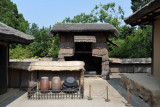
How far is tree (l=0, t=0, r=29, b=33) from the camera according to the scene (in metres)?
19.3

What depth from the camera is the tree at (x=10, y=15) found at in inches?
758

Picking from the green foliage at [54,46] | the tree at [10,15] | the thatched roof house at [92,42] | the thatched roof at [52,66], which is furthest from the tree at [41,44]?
the thatched roof at [52,66]

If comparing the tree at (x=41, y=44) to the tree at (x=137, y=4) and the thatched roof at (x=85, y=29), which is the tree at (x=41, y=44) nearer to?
the thatched roof at (x=85, y=29)

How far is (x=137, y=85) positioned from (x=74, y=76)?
371 cm

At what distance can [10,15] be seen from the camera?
20500 mm

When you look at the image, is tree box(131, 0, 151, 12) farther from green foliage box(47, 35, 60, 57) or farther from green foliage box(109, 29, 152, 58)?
green foliage box(47, 35, 60, 57)

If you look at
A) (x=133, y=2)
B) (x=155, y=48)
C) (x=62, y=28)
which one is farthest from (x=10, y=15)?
(x=133, y=2)

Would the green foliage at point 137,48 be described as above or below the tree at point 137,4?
below

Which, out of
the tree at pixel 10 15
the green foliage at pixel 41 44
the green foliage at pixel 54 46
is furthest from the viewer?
the green foliage at pixel 41 44

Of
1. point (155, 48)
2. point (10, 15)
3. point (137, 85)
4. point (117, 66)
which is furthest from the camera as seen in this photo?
point (10, 15)

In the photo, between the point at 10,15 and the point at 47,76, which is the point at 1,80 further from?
the point at 10,15

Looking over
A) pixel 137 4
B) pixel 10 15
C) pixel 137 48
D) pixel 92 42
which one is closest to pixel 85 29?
pixel 92 42

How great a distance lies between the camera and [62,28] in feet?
39.3

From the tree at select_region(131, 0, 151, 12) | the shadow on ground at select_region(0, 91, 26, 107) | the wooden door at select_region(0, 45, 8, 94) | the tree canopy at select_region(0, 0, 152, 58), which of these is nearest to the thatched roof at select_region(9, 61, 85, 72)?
the wooden door at select_region(0, 45, 8, 94)
